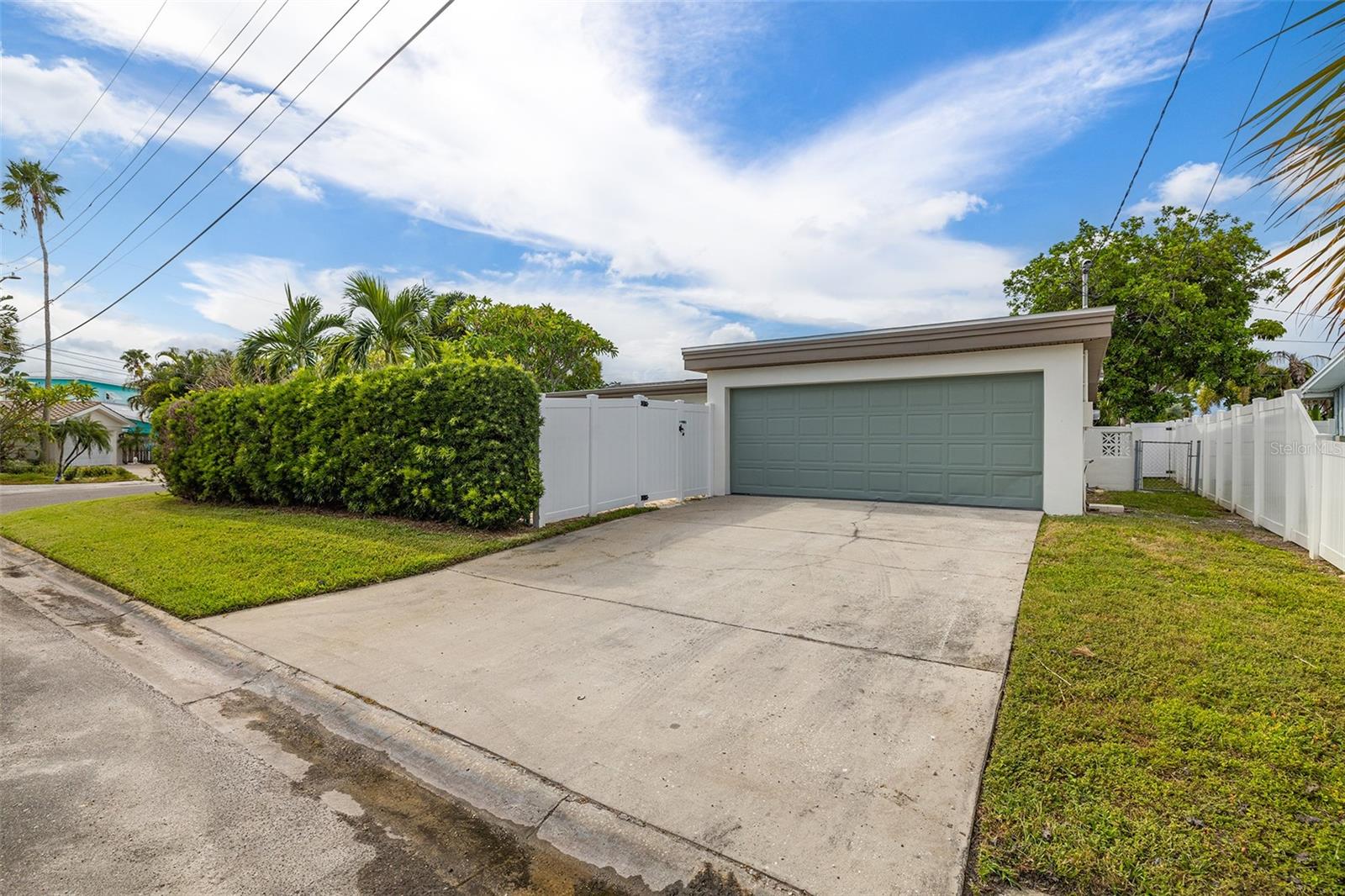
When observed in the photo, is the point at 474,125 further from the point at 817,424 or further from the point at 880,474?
the point at 880,474

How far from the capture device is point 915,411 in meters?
10.4

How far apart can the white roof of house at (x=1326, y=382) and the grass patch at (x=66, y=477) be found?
3739 cm

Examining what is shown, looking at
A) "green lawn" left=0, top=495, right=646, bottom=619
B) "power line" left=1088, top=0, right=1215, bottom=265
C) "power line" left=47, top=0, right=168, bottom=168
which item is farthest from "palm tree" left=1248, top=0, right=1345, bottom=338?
"power line" left=47, top=0, right=168, bottom=168

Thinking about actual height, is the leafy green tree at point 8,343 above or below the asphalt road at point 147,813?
above

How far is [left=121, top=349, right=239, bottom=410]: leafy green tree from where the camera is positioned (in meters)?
33.2

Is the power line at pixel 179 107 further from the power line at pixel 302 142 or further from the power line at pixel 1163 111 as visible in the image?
the power line at pixel 1163 111

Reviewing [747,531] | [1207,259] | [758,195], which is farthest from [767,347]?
[1207,259]

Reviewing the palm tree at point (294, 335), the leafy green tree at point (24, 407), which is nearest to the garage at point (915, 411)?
the palm tree at point (294, 335)

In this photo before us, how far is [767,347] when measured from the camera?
11312 mm

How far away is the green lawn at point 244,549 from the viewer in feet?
19.1

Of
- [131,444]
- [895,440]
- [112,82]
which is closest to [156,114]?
[112,82]

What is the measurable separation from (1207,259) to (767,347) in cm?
1639

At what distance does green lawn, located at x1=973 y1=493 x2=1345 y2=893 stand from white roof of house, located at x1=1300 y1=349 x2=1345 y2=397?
45.8ft

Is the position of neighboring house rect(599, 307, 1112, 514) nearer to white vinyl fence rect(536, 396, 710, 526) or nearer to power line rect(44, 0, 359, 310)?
white vinyl fence rect(536, 396, 710, 526)
